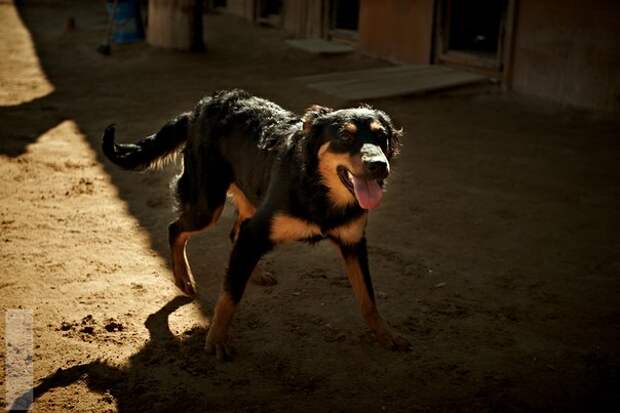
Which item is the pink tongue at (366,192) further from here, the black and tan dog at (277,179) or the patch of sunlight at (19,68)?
the patch of sunlight at (19,68)

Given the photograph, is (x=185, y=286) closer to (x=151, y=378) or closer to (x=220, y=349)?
(x=220, y=349)

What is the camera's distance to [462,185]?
664 cm

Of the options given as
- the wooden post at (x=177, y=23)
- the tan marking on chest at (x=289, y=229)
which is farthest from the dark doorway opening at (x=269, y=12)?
the tan marking on chest at (x=289, y=229)

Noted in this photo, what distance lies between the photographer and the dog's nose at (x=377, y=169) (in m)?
3.22

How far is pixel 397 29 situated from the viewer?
1226 cm

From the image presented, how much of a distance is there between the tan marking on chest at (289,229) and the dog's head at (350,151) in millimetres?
204

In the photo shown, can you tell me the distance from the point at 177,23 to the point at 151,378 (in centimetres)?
1122

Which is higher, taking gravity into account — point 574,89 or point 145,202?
point 574,89

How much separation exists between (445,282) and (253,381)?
5.74ft

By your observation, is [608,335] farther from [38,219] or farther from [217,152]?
[38,219]

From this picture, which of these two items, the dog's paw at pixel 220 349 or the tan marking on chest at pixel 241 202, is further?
the tan marking on chest at pixel 241 202

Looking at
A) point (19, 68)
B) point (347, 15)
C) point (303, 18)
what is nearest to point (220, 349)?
point (19, 68)

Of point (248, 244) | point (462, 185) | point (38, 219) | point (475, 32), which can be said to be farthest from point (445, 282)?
point (475, 32)

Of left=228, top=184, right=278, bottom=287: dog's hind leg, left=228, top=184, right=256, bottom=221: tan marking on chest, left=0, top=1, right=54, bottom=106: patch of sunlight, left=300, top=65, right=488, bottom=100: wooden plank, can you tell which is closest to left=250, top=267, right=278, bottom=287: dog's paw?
left=228, top=184, right=278, bottom=287: dog's hind leg
